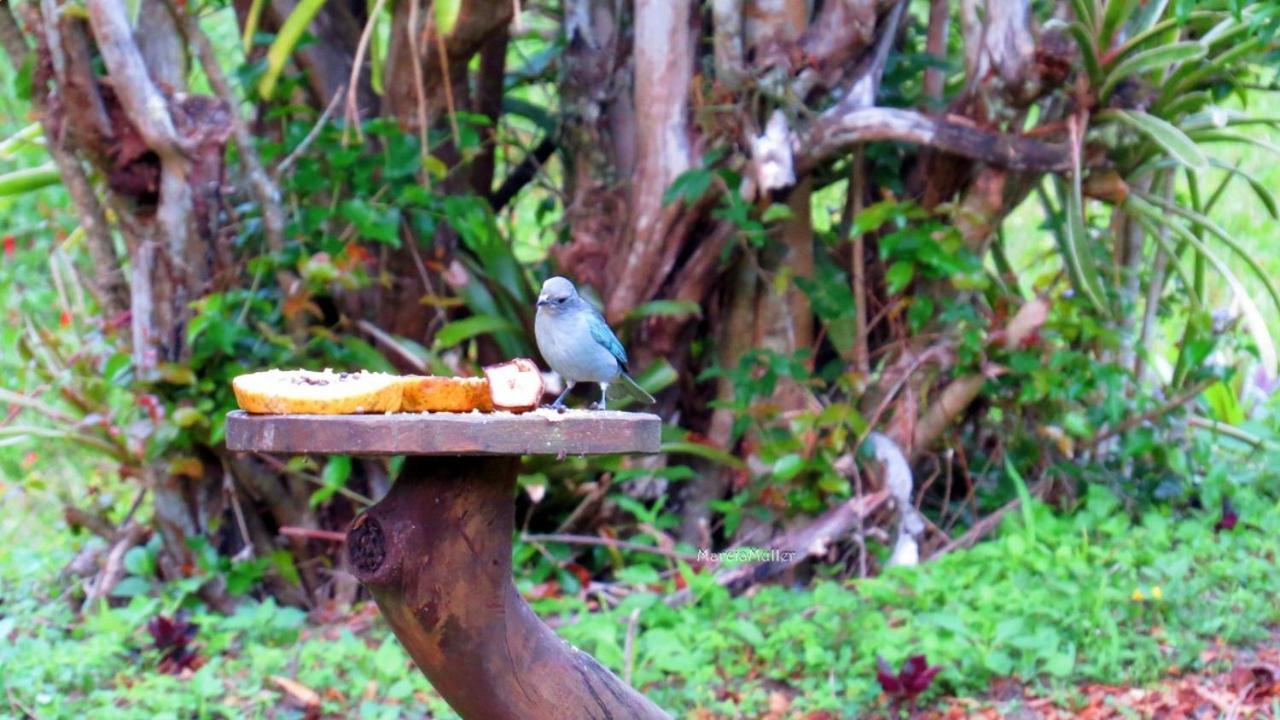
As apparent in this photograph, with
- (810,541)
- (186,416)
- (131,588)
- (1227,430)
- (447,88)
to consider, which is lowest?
(131,588)

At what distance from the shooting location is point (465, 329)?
A: 4199mm

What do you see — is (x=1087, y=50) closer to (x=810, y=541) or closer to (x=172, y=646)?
(x=810, y=541)

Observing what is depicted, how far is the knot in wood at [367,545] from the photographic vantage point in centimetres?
206

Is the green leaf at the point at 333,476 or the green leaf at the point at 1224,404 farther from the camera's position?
the green leaf at the point at 1224,404

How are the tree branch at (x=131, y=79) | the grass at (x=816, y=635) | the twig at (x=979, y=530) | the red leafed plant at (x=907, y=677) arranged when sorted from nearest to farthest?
1. the red leafed plant at (x=907, y=677)
2. the grass at (x=816, y=635)
3. the tree branch at (x=131, y=79)
4. the twig at (x=979, y=530)

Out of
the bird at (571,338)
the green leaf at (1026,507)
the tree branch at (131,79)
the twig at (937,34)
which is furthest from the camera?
the twig at (937,34)

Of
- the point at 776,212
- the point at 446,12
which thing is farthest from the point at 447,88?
the point at 776,212

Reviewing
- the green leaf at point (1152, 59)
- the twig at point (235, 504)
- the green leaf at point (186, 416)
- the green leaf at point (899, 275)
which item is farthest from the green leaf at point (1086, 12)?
the twig at point (235, 504)

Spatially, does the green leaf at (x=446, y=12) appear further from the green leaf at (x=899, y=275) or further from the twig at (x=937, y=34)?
the twig at (x=937, y=34)

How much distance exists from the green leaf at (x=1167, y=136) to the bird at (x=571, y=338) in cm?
191

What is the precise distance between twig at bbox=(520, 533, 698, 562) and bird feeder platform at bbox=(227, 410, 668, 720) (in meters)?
1.78

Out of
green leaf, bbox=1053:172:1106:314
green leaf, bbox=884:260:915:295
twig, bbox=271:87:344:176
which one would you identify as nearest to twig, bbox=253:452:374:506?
twig, bbox=271:87:344:176

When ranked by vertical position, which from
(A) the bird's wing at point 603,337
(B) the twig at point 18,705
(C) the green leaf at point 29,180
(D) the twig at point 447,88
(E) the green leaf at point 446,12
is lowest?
(B) the twig at point 18,705

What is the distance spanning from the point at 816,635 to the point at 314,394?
6.33 feet
